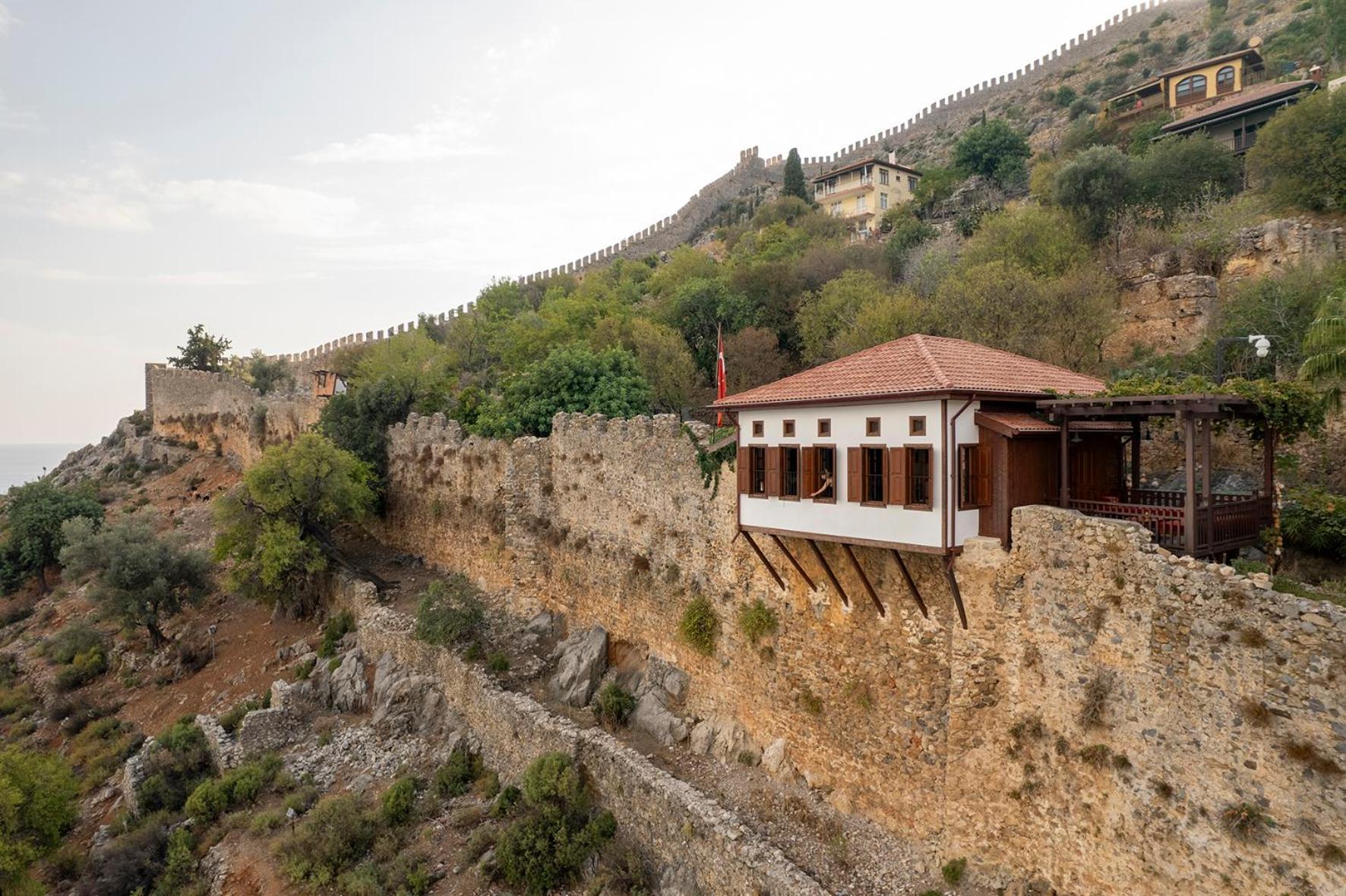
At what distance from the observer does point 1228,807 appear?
28.3 ft

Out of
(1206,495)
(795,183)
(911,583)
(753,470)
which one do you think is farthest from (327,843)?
(795,183)

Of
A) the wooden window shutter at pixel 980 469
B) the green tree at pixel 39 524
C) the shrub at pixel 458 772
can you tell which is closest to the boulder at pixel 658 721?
the shrub at pixel 458 772

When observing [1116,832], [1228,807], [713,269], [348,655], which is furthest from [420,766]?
[713,269]

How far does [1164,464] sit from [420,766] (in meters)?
19.1

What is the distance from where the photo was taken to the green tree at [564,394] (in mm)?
24812

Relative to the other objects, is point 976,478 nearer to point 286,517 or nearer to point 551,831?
point 551,831

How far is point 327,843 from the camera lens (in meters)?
15.5

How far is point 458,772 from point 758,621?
28.1ft

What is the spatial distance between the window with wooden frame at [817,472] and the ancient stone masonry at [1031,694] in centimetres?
147

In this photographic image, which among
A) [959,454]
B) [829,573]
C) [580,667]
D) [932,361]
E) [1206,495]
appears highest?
[932,361]

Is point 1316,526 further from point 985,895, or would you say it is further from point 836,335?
point 836,335

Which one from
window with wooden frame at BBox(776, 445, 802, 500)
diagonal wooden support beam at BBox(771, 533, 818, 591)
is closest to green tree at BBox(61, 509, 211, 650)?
diagonal wooden support beam at BBox(771, 533, 818, 591)

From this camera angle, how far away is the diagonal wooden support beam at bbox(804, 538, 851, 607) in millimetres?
13445

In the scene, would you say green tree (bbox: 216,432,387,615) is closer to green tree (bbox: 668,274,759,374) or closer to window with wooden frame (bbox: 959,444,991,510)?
green tree (bbox: 668,274,759,374)
